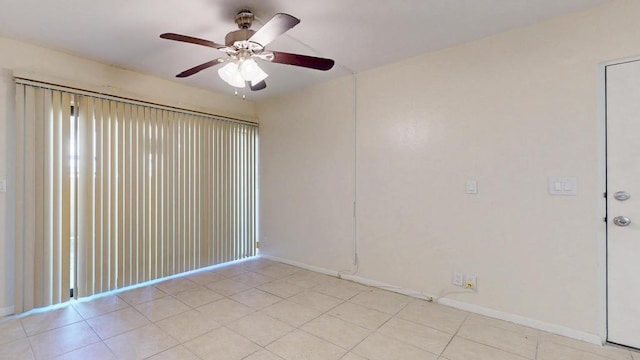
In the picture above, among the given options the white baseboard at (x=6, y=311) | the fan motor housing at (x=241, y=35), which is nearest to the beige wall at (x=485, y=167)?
the fan motor housing at (x=241, y=35)

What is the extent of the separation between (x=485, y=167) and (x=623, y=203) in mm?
861

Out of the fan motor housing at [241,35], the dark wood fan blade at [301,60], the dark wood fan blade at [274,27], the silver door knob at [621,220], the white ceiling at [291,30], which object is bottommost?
the silver door knob at [621,220]

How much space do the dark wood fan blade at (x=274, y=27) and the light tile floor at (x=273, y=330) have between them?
2003 millimetres

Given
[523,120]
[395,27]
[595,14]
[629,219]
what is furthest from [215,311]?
[595,14]

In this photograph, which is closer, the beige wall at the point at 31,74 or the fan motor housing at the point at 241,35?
the fan motor housing at the point at 241,35

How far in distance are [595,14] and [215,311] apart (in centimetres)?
368

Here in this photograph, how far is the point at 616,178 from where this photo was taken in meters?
2.00

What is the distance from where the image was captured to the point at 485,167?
98.0 inches

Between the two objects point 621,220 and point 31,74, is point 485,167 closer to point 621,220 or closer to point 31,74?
point 621,220

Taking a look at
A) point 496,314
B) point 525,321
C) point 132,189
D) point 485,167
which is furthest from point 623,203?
point 132,189

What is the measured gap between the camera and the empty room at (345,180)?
2.00m

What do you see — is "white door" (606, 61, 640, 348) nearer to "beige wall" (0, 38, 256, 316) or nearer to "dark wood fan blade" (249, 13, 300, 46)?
"dark wood fan blade" (249, 13, 300, 46)

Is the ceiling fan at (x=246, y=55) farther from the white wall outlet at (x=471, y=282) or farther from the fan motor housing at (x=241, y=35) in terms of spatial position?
the white wall outlet at (x=471, y=282)

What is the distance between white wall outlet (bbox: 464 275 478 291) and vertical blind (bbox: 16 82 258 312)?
2.87 metres
